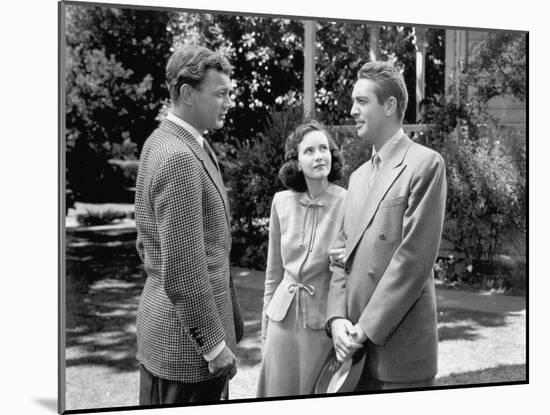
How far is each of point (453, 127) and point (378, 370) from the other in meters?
1.49

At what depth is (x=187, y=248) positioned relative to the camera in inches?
167

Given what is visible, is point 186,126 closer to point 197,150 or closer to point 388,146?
point 197,150

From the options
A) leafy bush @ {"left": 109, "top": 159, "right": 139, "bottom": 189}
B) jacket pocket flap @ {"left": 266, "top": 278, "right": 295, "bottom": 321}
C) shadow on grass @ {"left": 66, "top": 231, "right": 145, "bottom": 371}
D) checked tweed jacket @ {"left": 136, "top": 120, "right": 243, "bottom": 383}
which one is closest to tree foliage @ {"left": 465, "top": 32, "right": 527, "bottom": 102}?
jacket pocket flap @ {"left": 266, "top": 278, "right": 295, "bottom": 321}

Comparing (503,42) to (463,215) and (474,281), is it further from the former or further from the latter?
(474,281)

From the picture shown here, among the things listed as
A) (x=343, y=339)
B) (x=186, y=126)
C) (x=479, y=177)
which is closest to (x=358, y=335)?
(x=343, y=339)

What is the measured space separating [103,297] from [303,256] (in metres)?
1.04

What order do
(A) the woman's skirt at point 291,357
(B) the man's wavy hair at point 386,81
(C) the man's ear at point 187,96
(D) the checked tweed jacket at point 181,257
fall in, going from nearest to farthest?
1. (D) the checked tweed jacket at point 181,257
2. (C) the man's ear at point 187,96
3. (A) the woman's skirt at point 291,357
4. (B) the man's wavy hair at point 386,81

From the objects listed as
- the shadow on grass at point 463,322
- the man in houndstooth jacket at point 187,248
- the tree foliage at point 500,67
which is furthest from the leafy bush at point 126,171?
the tree foliage at point 500,67

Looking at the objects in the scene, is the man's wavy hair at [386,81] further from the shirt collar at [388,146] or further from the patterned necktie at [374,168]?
the patterned necktie at [374,168]

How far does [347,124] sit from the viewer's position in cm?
510

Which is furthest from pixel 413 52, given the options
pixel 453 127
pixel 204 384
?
pixel 204 384

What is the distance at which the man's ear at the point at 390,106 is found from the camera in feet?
16.5

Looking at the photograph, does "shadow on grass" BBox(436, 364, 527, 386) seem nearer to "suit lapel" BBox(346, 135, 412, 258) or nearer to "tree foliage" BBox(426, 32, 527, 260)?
"tree foliage" BBox(426, 32, 527, 260)

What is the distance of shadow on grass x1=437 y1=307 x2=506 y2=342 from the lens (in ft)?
17.8
